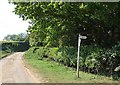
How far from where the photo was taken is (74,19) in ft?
75.6

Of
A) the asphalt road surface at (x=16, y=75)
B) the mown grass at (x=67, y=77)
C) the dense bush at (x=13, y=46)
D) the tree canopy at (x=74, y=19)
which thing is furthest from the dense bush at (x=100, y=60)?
the dense bush at (x=13, y=46)

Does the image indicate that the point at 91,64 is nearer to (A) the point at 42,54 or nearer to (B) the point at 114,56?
(B) the point at 114,56

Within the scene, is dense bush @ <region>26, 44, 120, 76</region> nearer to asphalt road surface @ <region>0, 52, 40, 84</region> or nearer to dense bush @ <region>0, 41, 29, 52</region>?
asphalt road surface @ <region>0, 52, 40, 84</region>

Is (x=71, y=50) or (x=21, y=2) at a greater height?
(x=21, y=2)

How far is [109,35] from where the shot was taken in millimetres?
23797

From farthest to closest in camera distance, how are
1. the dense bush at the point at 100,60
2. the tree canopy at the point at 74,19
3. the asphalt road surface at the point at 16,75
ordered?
1. the tree canopy at the point at 74,19
2. the dense bush at the point at 100,60
3. the asphalt road surface at the point at 16,75

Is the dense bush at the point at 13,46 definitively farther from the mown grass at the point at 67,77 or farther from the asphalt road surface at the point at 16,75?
the mown grass at the point at 67,77

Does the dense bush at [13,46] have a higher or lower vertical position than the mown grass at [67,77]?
lower

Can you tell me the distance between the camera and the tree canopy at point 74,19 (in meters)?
19.4

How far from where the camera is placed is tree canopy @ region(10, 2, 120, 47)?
762 inches

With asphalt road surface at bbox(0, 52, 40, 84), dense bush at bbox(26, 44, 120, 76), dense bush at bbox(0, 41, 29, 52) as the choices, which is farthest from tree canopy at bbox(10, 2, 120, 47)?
dense bush at bbox(0, 41, 29, 52)

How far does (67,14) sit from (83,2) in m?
3.65

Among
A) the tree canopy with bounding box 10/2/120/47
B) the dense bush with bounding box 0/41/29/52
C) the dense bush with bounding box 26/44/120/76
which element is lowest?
the dense bush with bounding box 0/41/29/52

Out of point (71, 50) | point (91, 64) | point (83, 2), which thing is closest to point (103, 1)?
point (83, 2)
